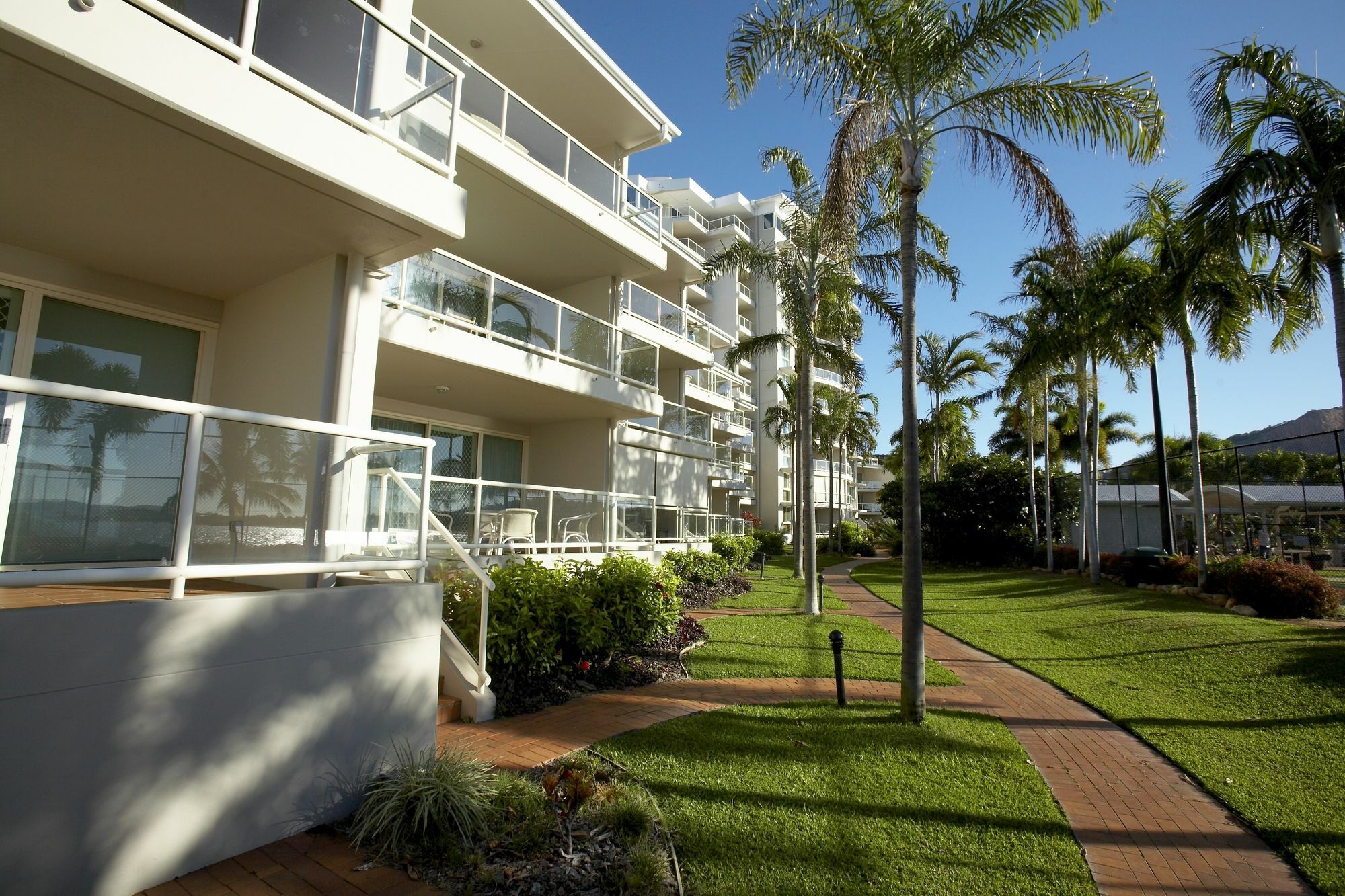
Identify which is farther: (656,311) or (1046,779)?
(656,311)

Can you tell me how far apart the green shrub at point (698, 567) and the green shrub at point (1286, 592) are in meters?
11.4

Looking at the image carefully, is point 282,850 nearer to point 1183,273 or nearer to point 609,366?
point 609,366

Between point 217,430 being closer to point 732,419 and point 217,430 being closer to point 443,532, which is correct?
point 443,532

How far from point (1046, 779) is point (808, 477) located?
11.1 m

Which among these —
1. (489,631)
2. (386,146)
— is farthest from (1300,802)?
(386,146)

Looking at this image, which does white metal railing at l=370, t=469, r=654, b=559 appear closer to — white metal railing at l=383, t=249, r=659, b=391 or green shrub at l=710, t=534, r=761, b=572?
white metal railing at l=383, t=249, r=659, b=391

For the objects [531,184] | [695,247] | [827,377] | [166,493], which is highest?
[695,247]


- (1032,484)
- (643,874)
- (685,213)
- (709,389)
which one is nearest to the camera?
(643,874)

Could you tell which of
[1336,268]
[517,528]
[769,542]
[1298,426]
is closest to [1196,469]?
[1336,268]

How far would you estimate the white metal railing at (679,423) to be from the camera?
17406mm

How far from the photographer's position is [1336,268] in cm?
962

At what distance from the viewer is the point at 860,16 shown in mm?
7824

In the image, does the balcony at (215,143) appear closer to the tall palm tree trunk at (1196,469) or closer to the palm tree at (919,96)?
the palm tree at (919,96)

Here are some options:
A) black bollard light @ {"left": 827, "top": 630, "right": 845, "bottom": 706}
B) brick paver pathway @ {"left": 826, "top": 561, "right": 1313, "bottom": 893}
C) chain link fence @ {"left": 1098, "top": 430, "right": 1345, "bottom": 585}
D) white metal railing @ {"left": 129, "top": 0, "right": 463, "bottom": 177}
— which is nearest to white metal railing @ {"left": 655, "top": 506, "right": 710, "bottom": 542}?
black bollard light @ {"left": 827, "top": 630, "right": 845, "bottom": 706}
